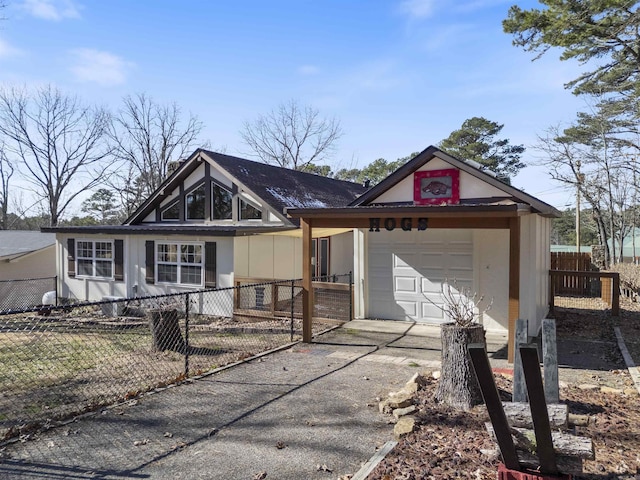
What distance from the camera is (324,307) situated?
11039 mm

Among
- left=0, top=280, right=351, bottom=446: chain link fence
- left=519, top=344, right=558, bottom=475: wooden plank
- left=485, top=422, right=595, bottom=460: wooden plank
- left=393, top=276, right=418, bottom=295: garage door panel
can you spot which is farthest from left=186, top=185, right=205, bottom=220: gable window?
left=519, top=344, right=558, bottom=475: wooden plank

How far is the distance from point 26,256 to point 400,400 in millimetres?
21227

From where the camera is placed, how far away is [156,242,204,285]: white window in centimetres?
1380

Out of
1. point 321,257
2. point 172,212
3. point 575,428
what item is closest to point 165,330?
point 575,428

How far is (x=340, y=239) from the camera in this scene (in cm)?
1775

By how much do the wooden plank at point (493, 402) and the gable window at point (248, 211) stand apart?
12693mm

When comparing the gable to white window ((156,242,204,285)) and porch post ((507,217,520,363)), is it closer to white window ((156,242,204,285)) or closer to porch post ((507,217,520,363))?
porch post ((507,217,520,363))

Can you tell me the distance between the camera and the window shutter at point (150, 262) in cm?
1444

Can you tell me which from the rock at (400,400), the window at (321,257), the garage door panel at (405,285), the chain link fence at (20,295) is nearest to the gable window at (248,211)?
the window at (321,257)

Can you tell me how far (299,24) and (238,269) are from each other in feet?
23.3

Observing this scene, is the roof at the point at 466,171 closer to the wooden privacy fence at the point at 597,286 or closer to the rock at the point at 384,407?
the wooden privacy fence at the point at 597,286

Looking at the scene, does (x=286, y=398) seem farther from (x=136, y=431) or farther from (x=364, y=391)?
(x=136, y=431)

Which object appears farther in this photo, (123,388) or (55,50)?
(55,50)

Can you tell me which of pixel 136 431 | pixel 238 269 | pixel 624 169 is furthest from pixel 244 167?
pixel 624 169
